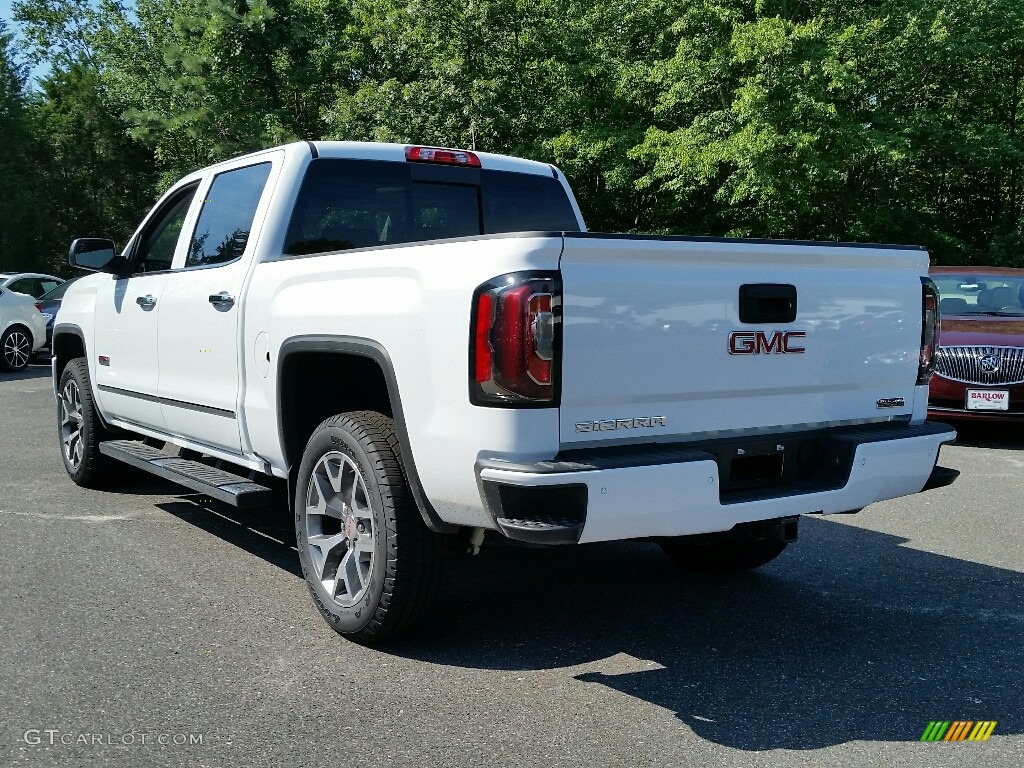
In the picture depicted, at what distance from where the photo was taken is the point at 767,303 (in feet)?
12.1

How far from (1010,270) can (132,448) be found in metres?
9.23

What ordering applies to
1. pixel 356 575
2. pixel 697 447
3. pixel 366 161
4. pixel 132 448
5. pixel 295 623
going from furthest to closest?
1. pixel 132 448
2. pixel 366 161
3. pixel 295 623
4. pixel 356 575
5. pixel 697 447

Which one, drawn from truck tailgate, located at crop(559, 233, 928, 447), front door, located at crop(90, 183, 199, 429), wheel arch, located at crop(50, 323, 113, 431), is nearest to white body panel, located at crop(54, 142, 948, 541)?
truck tailgate, located at crop(559, 233, 928, 447)

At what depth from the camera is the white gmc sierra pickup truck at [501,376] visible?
324 cm

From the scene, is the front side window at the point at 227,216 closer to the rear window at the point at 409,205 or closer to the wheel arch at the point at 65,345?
the rear window at the point at 409,205

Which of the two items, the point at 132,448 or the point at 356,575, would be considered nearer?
the point at 356,575

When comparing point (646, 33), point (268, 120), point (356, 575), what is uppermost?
point (646, 33)

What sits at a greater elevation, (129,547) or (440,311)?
(440,311)

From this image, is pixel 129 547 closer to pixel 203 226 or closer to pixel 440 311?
pixel 203 226

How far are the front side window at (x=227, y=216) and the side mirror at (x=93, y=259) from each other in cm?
84

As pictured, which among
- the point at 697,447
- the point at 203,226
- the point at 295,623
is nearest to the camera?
the point at 697,447

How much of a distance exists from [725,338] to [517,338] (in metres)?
0.84

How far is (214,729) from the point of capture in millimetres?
3225

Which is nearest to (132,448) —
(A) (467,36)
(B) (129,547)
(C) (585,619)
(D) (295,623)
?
(B) (129,547)
